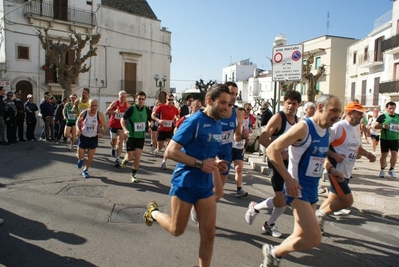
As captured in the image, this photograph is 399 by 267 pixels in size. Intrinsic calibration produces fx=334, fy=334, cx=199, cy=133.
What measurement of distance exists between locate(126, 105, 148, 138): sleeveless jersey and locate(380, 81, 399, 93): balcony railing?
24.0m

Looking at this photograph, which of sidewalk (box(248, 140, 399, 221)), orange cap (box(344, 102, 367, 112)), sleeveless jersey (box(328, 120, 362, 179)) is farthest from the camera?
sidewalk (box(248, 140, 399, 221))

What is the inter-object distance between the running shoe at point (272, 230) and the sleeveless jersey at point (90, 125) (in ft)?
15.7

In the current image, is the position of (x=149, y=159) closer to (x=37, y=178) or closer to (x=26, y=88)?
(x=37, y=178)

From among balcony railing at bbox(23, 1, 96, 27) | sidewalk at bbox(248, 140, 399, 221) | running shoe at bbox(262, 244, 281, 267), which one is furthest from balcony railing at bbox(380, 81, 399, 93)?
running shoe at bbox(262, 244, 281, 267)

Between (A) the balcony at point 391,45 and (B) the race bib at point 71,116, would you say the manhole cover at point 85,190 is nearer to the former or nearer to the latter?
(B) the race bib at point 71,116

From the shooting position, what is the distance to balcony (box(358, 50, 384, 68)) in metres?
29.7

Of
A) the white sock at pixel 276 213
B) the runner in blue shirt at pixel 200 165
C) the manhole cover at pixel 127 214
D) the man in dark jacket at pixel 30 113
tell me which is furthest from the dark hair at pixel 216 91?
the man in dark jacket at pixel 30 113

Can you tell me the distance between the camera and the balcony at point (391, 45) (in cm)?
2558

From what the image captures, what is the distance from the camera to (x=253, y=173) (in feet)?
31.5

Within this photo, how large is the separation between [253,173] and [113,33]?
2682cm

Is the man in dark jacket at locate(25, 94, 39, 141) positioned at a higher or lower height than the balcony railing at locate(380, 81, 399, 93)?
lower

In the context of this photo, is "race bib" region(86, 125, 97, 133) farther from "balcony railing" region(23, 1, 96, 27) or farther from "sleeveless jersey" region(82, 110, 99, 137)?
"balcony railing" region(23, 1, 96, 27)

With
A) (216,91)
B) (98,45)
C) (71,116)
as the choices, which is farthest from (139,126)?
(98,45)

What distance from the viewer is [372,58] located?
30.5 metres
